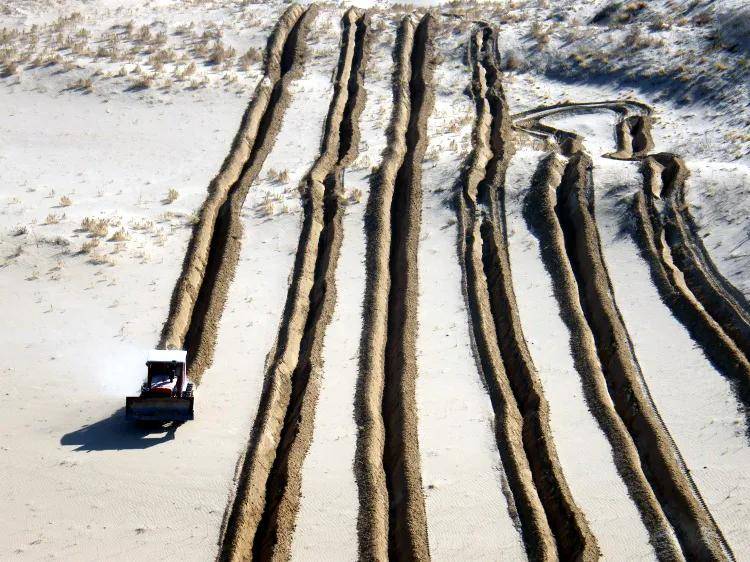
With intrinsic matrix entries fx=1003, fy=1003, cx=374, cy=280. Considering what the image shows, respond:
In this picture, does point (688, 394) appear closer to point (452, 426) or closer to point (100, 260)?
point (452, 426)

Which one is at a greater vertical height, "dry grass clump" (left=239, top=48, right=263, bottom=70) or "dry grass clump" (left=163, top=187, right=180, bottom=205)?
"dry grass clump" (left=239, top=48, right=263, bottom=70)

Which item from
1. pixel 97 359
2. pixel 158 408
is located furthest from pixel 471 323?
pixel 97 359

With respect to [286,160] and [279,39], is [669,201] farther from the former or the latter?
[279,39]

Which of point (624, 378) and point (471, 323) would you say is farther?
point (471, 323)

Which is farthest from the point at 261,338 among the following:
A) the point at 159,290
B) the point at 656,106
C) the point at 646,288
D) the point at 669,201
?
the point at 656,106

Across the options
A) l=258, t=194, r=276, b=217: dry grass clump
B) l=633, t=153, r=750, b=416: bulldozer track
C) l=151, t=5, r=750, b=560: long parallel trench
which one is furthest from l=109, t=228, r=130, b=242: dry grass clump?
l=633, t=153, r=750, b=416: bulldozer track

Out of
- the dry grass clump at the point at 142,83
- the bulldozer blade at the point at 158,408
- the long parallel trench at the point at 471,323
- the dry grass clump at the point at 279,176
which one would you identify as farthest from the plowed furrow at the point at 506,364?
the dry grass clump at the point at 142,83

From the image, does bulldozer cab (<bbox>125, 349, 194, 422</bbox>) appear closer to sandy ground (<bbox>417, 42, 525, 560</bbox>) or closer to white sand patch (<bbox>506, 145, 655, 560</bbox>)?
sandy ground (<bbox>417, 42, 525, 560</bbox>)
